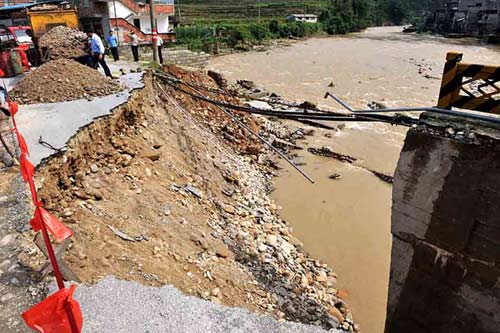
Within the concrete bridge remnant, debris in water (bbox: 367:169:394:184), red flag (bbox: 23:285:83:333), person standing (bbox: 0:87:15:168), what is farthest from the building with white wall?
red flag (bbox: 23:285:83:333)

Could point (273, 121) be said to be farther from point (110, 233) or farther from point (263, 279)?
point (110, 233)

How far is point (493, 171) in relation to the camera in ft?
11.5

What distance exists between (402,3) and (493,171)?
9439 centimetres

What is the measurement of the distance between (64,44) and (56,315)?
38.0 ft

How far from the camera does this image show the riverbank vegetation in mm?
33469

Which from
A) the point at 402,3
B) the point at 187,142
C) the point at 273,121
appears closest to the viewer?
the point at 187,142

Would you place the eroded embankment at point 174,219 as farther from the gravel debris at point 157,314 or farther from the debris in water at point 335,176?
the debris in water at point 335,176

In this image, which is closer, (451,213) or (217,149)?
(451,213)

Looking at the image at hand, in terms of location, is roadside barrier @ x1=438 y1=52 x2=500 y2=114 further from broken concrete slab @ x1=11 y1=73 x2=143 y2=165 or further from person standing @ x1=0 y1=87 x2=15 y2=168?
person standing @ x1=0 y1=87 x2=15 y2=168

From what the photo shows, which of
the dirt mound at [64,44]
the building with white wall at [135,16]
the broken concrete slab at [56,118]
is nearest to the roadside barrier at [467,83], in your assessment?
the broken concrete slab at [56,118]

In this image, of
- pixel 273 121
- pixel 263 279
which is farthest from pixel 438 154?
pixel 273 121

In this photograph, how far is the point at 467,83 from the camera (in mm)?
3803

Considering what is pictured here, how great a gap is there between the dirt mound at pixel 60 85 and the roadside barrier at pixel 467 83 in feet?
21.8

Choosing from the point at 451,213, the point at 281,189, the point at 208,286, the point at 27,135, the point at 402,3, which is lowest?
the point at 281,189
